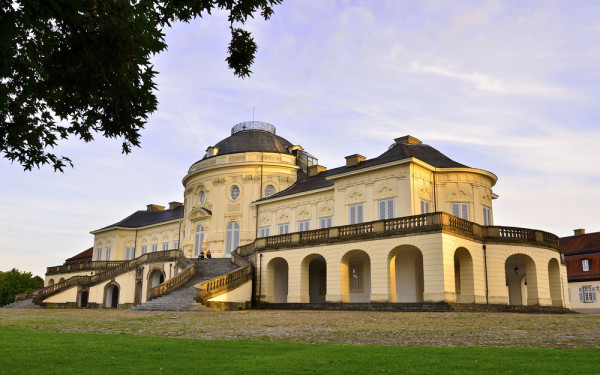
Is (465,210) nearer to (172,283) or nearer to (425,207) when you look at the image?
(425,207)

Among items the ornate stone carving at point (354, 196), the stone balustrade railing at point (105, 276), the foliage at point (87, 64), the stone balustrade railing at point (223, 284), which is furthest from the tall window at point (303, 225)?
the foliage at point (87, 64)

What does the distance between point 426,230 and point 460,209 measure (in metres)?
8.08

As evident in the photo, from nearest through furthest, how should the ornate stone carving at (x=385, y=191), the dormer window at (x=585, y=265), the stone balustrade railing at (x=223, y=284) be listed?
the stone balustrade railing at (x=223, y=284)
the ornate stone carving at (x=385, y=191)
the dormer window at (x=585, y=265)

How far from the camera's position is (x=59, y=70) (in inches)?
269

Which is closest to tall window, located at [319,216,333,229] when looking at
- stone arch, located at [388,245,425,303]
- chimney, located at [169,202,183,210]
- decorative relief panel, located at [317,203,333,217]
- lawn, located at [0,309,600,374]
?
decorative relief panel, located at [317,203,333,217]

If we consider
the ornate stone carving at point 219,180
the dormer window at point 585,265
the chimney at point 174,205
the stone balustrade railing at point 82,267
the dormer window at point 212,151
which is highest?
the dormer window at point 212,151

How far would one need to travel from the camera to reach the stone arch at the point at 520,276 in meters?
27.8

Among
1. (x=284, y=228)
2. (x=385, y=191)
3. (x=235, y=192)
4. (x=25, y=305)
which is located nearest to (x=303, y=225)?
(x=284, y=228)

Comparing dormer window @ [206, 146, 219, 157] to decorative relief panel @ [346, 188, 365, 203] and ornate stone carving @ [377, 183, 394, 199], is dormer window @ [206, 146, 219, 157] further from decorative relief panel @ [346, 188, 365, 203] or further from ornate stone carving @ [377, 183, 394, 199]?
ornate stone carving @ [377, 183, 394, 199]

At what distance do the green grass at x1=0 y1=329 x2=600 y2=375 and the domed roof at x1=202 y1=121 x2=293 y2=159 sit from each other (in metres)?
34.5

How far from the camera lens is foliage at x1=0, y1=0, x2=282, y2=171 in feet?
21.5

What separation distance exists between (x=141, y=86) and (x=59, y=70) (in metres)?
1.07

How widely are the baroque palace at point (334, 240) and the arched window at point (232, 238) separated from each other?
0.08 m

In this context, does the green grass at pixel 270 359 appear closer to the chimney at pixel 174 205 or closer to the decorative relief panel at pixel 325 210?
the decorative relief panel at pixel 325 210
